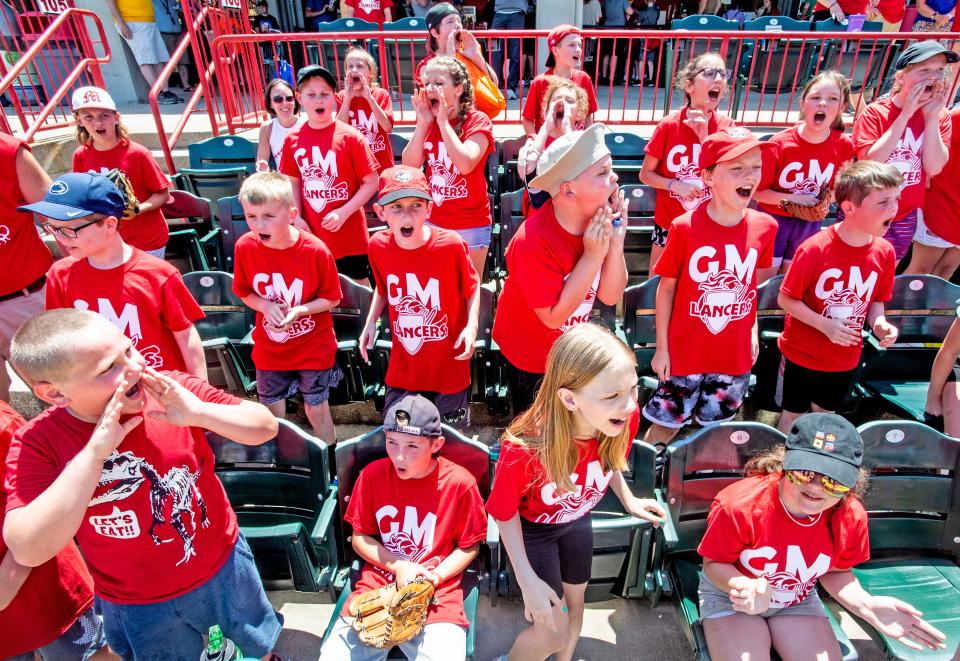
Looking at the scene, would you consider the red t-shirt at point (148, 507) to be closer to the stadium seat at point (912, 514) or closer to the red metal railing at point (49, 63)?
the stadium seat at point (912, 514)

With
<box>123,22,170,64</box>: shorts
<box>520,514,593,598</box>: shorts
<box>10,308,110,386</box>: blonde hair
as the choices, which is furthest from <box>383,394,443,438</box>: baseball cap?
<box>123,22,170,64</box>: shorts

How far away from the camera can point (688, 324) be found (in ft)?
8.72

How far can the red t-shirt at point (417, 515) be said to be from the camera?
2.22 m

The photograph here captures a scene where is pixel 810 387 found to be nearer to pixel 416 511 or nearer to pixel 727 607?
pixel 727 607

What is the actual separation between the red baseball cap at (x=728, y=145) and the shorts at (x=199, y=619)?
246 centimetres

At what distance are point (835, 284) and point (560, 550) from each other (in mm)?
1837

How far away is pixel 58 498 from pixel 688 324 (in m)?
2.40

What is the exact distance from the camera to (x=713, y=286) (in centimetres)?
258

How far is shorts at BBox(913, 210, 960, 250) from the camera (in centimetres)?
394

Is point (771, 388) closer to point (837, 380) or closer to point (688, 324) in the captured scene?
point (837, 380)

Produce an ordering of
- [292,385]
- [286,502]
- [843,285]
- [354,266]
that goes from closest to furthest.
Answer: [286,502] < [843,285] < [292,385] < [354,266]

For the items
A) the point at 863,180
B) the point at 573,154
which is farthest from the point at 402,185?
the point at 863,180

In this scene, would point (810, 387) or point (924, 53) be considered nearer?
point (810, 387)

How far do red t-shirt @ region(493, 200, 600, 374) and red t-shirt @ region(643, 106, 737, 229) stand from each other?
5.85ft
